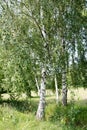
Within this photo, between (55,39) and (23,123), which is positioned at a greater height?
(55,39)

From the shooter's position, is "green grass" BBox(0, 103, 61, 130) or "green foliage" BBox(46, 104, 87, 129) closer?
"green grass" BBox(0, 103, 61, 130)

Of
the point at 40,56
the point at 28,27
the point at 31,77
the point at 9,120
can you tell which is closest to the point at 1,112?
the point at 9,120

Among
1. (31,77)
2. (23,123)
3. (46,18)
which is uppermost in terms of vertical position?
(46,18)

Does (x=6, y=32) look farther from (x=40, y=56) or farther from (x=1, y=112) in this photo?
(x=1, y=112)

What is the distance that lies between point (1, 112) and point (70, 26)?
512 cm

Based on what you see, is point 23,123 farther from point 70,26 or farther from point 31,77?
point 70,26

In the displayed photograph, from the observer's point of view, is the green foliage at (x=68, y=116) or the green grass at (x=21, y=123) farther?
the green foliage at (x=68, y=116)

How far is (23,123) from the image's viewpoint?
413 inches

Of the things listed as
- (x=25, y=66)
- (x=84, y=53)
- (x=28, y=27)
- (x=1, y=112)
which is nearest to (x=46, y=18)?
(x=28, y=27)

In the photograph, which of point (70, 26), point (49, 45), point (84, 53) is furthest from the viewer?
point (84, 53)

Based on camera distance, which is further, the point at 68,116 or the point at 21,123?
the point at 68,116

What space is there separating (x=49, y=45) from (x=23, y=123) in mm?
3585

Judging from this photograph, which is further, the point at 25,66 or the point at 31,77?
the point at 31,77

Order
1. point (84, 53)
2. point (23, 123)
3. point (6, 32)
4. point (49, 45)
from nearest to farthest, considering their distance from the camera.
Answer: point (23, 123) < point (6, 32) < point (49, 45) < point (84, 53)
